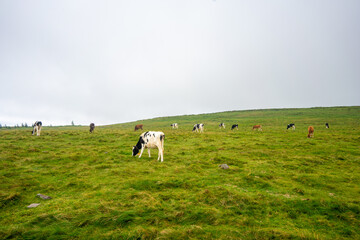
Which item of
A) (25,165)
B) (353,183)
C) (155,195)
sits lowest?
(353,183)

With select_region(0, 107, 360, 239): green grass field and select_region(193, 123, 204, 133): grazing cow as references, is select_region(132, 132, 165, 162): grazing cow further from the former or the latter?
select_region(193, 123, 204, 133): grazing cow

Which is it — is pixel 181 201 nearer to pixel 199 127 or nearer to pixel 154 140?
pixel 154 140

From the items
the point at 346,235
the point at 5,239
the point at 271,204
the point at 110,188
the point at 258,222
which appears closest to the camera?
the point at 5,239

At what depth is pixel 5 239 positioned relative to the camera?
14.0 ft

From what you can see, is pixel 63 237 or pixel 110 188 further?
pixel 110 188

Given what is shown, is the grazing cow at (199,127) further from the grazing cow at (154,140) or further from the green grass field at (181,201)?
the green grass field at (181,201)

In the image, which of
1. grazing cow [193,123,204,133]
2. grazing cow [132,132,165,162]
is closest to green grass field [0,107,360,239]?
grazing cow [132,132,165,162]

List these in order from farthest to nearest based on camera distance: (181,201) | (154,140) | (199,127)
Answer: (199,127)
(154,140)
(181,201)

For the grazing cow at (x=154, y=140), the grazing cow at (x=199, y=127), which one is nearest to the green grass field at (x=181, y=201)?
the grazing cow at (x=154, y=140)

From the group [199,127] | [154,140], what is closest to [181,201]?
[154,140]

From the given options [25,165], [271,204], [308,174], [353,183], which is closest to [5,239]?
[271,204]

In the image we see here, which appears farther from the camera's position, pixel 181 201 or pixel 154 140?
pixel 154 140

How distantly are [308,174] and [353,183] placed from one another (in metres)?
1.70

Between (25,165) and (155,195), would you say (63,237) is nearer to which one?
(155,195)
